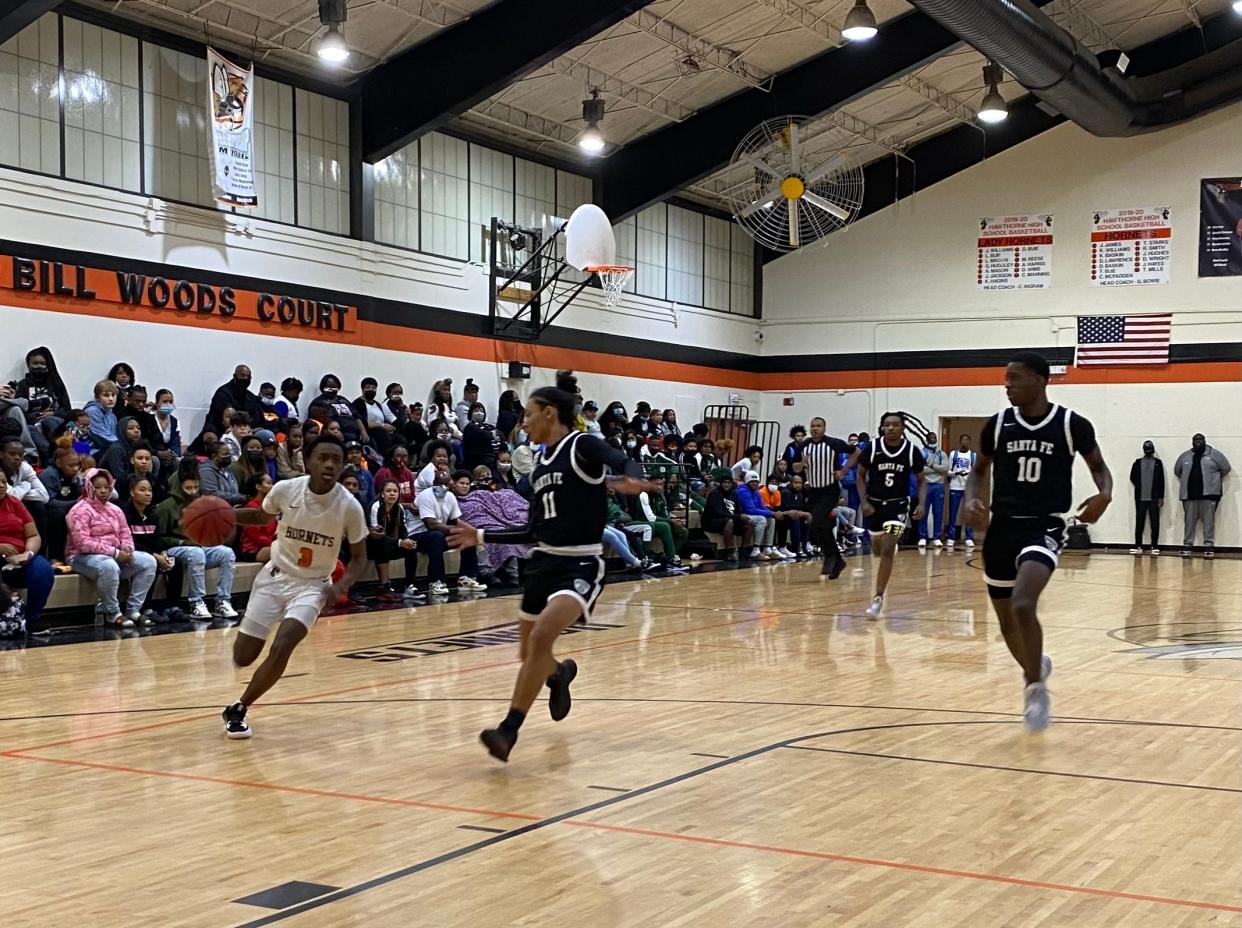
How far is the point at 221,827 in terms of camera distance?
5.08 meters

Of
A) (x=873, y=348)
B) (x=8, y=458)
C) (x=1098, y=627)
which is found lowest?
(x=1098, y=627)

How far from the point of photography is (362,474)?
14320mm

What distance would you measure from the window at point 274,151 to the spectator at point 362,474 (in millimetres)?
4486

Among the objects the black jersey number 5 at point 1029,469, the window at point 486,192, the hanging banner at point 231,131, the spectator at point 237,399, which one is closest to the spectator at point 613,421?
the window at point 486,192

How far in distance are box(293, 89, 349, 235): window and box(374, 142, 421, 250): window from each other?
2.28 ft

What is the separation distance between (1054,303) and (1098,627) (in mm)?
15120

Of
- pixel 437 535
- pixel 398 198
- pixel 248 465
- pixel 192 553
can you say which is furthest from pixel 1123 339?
Answer: pixel 192 553

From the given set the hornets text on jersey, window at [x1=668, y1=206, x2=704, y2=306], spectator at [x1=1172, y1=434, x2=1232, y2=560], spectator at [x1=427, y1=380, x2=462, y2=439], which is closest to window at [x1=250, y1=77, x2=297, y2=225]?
spectator at [x1=427, y1=380, x2=462, y2=439]

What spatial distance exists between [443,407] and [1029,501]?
12837mm

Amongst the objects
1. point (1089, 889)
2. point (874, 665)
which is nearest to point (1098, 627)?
point (874, 665)

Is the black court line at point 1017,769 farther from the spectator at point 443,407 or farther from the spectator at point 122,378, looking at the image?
the spectator at point 443,407

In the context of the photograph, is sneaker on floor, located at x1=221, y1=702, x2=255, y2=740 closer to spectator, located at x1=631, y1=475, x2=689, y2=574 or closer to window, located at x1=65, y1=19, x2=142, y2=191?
window, located at x1=65, y1=19, x2=142, y2=191

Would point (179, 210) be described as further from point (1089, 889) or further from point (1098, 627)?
point (1089, 889)

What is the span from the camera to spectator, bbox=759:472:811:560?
21109 millimetres
